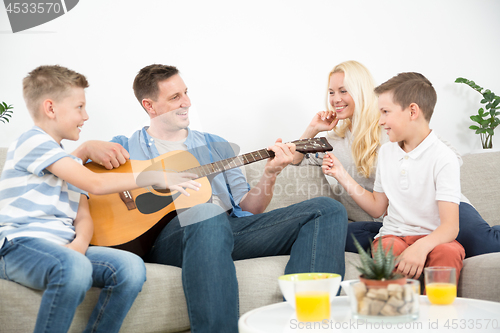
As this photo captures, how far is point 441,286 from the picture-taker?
891 millimetres

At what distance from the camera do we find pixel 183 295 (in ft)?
4.20

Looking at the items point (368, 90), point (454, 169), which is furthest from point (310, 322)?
point (368, 90)

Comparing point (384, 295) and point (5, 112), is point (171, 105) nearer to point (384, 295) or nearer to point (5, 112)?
point (5, 112)

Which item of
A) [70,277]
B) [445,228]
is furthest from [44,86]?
[445,228]

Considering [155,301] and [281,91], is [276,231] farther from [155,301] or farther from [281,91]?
[281,91]

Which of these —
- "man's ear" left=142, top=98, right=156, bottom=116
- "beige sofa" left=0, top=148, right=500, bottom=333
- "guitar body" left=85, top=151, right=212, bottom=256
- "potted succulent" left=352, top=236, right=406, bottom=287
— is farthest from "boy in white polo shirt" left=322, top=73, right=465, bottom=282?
"man's ear" left=142, top=98, right=156, bottom=116

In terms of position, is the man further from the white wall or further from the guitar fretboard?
the white wall

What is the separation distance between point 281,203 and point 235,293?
0.79 meters

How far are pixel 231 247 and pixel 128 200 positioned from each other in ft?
1.31

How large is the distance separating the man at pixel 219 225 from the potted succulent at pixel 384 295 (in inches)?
19.4

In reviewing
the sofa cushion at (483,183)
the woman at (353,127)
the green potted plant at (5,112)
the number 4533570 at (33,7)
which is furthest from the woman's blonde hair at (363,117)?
the green potted plant at (5,112)

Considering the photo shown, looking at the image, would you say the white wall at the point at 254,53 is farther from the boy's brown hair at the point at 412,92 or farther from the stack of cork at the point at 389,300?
the stack of cork at the point at 389,300

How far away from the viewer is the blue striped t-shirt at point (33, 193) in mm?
1199

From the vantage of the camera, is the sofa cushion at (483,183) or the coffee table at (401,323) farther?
the sofa cushion at (483,183)
